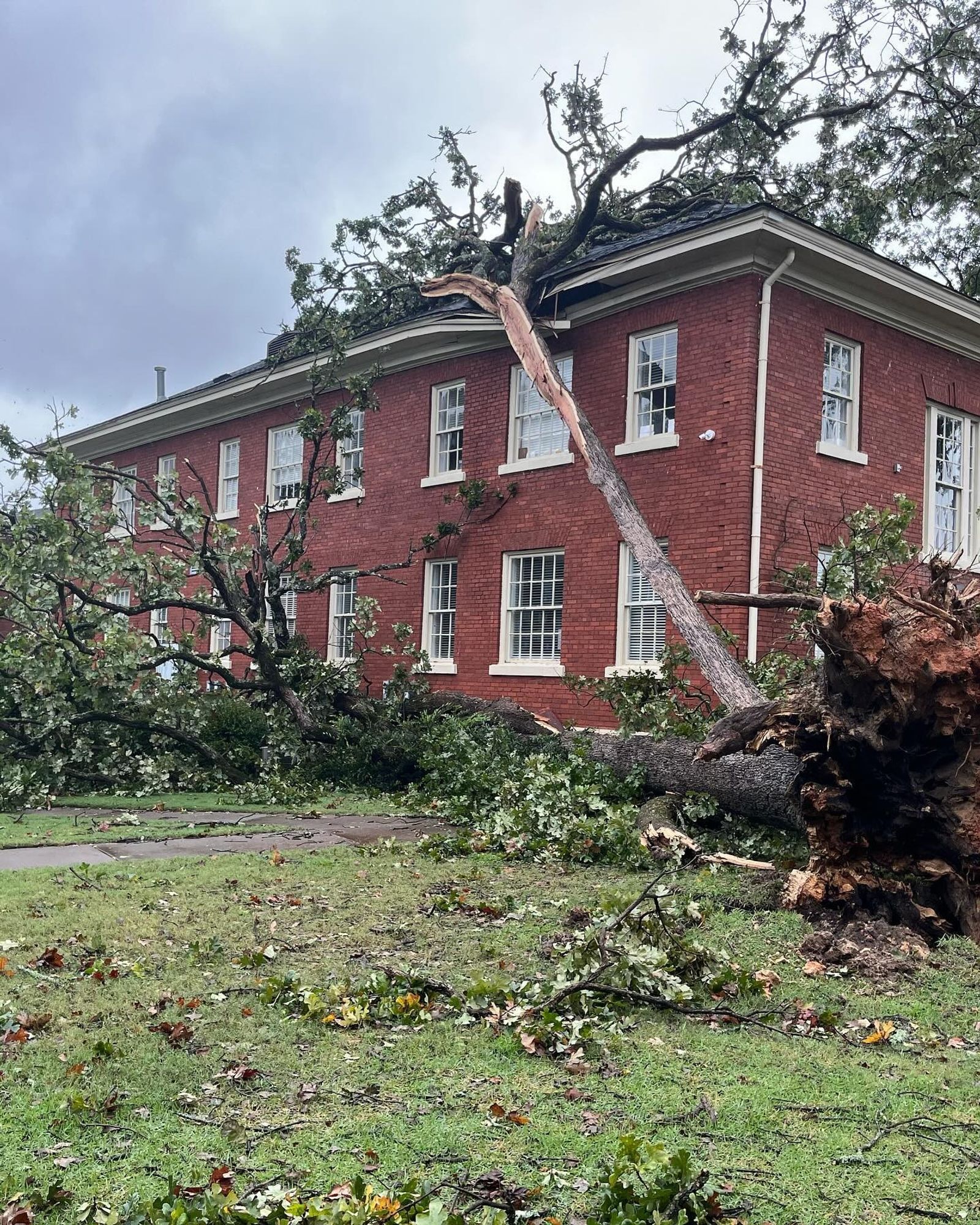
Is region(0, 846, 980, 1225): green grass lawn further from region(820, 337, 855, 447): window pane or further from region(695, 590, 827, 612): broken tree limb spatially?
region(820, 337, 855, 447): window pane

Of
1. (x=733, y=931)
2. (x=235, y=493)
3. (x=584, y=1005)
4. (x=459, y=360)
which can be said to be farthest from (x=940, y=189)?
(x=584, y=1005)

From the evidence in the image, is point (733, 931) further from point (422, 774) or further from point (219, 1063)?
point (422, 774)

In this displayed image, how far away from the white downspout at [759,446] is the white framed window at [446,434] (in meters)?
5.68

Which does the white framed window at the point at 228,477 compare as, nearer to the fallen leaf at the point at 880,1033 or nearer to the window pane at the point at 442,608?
the window pane at the point at 442,608

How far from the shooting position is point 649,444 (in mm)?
14750

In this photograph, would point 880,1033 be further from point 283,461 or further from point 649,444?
point 283,461

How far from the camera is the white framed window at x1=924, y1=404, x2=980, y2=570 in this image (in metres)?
16.1

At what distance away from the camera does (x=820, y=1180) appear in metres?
3.25

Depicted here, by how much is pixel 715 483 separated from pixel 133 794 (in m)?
8.06

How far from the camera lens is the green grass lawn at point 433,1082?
3.29m

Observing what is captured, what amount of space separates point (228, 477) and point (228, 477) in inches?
2.0

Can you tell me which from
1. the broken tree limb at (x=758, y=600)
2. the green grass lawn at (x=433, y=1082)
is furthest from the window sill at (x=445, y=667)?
the green grass lawn at (x=433, y=1082)

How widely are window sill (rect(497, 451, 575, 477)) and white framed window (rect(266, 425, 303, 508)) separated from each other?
5.91 metres

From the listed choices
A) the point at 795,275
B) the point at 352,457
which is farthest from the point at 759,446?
the point at 352,457
